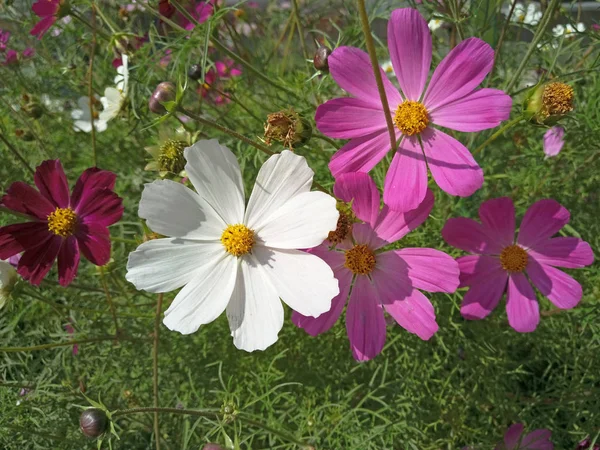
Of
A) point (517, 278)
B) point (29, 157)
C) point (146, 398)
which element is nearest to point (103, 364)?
point (146, 398)

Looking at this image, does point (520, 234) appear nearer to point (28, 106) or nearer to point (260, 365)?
point (260, 365)

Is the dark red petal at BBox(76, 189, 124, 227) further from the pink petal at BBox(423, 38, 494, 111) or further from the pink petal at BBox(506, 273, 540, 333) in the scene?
the pink petal at BBox(506, 273, 540, 333)

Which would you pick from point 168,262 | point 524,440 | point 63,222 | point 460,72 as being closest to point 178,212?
point 168,262

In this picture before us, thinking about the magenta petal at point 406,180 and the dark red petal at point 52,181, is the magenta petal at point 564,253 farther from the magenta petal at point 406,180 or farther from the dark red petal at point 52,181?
the dark red petal at point 52,181

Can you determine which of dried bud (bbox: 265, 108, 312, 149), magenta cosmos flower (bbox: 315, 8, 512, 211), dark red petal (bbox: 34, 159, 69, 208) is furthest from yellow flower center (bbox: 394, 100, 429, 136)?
dark red petal (bbox: 34, 159, 69, 208)

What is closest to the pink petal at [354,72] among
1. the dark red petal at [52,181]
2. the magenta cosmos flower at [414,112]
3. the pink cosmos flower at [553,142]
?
the magenta cosmos flower at [414,112]

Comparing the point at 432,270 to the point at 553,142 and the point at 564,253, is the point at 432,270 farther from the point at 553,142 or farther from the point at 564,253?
the point at 553,142
